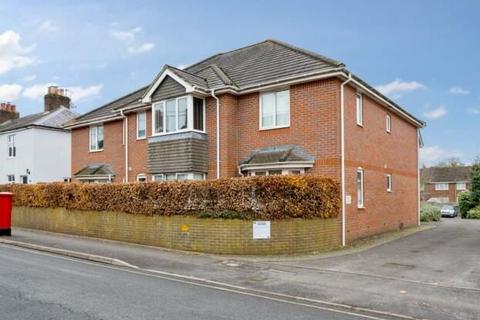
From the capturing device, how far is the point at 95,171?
80.6 ft

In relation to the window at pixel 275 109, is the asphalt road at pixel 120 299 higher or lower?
lower

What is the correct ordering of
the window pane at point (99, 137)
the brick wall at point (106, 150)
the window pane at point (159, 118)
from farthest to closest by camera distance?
the window pane at point (99, 137) < the brick wall at point (106, 150) < the window pane at point (159, 118)

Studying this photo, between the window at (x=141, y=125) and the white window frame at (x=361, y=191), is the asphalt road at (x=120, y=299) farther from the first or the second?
the window at (x=141, y=125)

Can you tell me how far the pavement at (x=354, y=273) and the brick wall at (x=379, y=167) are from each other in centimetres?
190

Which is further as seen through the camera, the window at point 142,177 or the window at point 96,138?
the window at point 96,138

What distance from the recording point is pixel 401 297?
861 centimetres

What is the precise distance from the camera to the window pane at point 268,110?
59.8ft

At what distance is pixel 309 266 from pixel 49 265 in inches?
263

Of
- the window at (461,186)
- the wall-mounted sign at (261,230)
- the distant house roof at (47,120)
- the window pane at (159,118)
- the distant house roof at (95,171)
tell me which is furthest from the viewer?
the window at (461,186)

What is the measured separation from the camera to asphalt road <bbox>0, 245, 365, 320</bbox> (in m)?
6.88

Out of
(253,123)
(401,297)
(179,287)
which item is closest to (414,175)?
(253,123)

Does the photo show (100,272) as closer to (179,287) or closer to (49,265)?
(49,265)

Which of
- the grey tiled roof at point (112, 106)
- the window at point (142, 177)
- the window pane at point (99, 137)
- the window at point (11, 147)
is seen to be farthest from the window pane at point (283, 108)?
the window at point (11, 147)

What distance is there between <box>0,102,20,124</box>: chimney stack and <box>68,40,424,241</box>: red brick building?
22.1m
